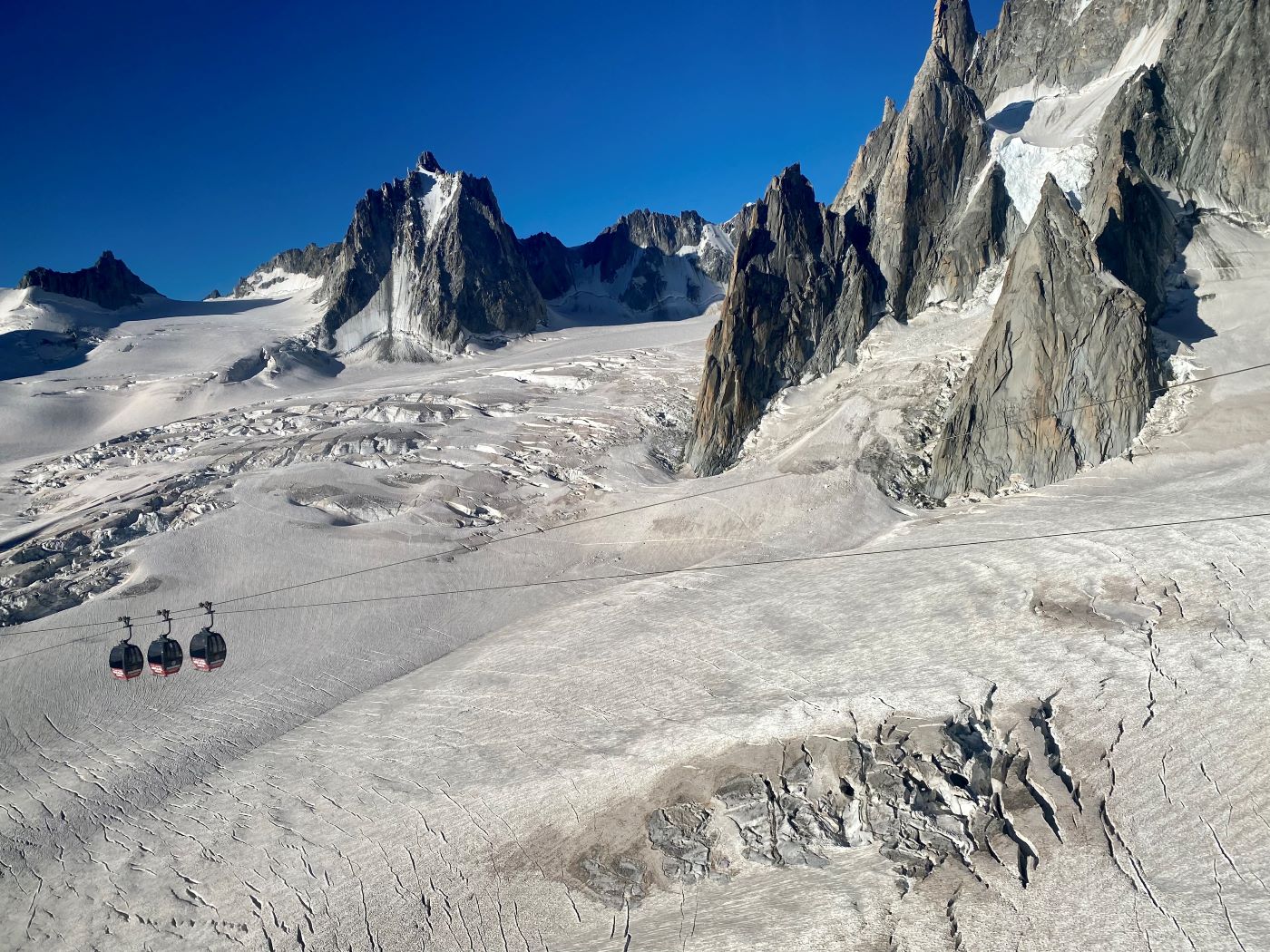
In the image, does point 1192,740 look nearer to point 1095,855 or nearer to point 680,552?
point 1095,855

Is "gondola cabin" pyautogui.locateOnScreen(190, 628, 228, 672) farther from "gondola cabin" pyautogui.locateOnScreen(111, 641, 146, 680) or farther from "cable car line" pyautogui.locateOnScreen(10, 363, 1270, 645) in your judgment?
"cable car line" pyautogui.locateOnScreen(10, 363, 1270, 645)

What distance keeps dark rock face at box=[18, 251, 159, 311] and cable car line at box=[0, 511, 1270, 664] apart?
3562 inches

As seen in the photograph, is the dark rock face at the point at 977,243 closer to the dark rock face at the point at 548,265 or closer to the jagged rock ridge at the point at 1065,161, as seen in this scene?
the jagged rock ridge at the point at 1065,161

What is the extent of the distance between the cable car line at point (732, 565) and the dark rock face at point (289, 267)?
9724cm

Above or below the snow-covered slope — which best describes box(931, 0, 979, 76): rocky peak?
above

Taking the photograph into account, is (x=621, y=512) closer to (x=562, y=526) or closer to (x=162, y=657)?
(x=562, y=526)

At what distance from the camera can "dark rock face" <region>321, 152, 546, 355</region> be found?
3440 inches

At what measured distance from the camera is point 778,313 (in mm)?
48969

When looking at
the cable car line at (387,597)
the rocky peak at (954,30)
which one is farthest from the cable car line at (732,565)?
the rocky peak at (954,30)

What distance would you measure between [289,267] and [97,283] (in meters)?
28.8

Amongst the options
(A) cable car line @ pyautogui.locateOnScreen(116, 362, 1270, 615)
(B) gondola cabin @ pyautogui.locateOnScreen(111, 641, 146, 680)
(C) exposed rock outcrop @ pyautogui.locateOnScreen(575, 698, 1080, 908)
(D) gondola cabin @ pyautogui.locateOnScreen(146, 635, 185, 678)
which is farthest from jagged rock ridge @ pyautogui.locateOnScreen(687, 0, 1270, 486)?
(B) gondola cabin @ pyautogui.locateOnScreen(111, 641, 146, 680)

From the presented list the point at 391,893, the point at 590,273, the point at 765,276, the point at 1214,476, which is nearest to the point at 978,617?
the point at 1214,476

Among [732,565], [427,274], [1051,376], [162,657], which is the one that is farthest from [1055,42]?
[162,657]

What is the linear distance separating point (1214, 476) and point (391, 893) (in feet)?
91.7
